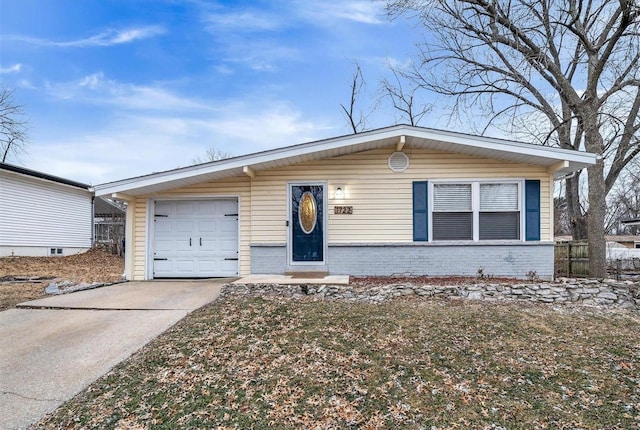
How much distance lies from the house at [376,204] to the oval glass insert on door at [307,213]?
0.02 meters

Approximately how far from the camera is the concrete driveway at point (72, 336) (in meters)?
3.18

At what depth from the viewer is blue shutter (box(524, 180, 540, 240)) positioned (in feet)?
24.6

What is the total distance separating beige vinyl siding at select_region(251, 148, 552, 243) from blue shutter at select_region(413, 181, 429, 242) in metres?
0.11

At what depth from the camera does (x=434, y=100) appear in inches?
513

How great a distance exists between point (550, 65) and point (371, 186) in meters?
6.79

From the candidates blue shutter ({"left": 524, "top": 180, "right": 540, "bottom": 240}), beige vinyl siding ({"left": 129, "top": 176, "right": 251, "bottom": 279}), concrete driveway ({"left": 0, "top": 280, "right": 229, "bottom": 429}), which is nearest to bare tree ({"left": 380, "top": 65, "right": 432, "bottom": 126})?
blue shutter ({"left": 524, "top": 180, "right": 540, "bottom": 240})

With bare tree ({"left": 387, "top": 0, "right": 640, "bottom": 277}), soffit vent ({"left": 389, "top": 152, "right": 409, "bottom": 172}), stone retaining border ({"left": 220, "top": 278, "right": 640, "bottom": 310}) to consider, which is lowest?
stone retaining border ({"left": 220, "top": 278, "right": 640, "bottom": 310})

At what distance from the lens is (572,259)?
10.2m

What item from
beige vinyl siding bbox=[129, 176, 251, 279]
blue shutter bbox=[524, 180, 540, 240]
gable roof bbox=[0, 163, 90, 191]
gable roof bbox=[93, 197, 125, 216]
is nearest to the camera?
blue shutter bbox=[524, 180, 540, 240]

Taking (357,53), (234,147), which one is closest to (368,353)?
(357,53)

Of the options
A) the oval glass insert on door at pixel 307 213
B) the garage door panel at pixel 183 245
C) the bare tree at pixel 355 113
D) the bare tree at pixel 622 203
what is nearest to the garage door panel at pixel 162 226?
the garage door panel at pixel 183 245

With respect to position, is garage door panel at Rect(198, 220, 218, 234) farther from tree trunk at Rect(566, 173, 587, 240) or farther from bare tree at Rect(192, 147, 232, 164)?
bare tree at Rect(192, 147, 232, 164)

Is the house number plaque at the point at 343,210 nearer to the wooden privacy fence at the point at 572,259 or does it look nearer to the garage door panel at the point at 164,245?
the garage door panel at the point at 164,245

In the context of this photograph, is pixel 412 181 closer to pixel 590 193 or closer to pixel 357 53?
pixel 590 193
